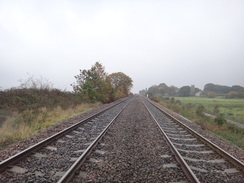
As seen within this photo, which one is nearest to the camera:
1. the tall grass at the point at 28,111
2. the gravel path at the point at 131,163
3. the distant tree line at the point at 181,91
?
the gravel path at the point at 131,163

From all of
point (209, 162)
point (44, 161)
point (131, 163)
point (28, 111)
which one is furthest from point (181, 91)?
point (44, 161)

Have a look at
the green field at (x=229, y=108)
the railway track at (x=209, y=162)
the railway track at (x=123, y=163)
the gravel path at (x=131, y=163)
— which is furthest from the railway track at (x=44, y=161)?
the green field at (x=229, y=108)

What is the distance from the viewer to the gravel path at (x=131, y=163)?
3898 millimetres

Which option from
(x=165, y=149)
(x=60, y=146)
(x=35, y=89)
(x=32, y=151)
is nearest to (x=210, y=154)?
(x=165, y=149)

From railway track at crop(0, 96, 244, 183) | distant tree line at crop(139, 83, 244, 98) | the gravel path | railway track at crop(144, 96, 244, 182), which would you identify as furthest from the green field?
distant tree line at crop(139, 83, 244, 98)

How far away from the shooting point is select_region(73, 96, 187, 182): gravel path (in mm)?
3898

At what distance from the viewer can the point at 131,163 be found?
4664 millimetres

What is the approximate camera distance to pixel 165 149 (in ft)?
19.1

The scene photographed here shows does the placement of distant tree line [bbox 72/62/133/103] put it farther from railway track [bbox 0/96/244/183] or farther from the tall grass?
railway track [bbox 0/96/244/183]

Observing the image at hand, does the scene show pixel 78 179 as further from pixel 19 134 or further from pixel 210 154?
pixel 19 134

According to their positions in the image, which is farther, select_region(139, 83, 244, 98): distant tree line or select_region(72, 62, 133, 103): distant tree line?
select_region(139, 83, 244, 98): distant tree line

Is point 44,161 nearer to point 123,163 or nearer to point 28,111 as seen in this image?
point 123,163

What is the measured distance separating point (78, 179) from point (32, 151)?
2.07 m

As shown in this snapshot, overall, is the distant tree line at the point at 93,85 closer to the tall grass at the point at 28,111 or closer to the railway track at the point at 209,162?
the tall grass at the point at 28,111
